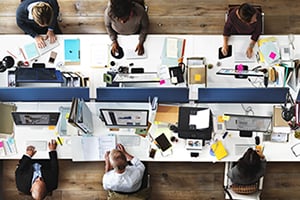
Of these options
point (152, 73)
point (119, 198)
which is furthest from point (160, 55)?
point (119, 198)

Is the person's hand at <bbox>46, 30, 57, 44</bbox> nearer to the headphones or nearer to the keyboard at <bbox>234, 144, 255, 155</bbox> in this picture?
the keyboard at <bbox>234, 144, 255, 155</bbox>

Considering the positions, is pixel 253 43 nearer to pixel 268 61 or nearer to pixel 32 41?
pixel 268 61

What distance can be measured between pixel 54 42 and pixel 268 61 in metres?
1.85

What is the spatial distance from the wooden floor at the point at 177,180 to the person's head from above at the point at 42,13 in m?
1.52

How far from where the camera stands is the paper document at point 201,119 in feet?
10.9

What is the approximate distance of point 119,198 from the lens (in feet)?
12.1

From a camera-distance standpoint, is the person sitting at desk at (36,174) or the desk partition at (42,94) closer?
the desk partition at (42,94)

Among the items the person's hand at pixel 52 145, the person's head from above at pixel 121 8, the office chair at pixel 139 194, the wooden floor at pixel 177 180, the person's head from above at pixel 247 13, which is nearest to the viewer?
the person's head from above at pixel 121 8

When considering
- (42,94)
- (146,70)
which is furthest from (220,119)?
(42,94)

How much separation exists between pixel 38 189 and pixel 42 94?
33.4 inches

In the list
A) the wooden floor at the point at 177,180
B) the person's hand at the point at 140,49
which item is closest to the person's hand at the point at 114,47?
the person's hand at the point at 140,49

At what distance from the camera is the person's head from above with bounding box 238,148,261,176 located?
3297mm

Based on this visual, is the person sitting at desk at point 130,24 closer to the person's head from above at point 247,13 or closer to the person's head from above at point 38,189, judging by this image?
the person's head from above at point 247,13

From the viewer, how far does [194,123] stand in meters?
3.40
